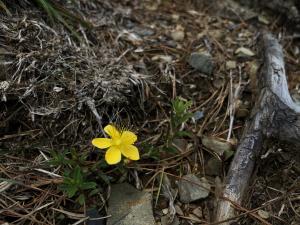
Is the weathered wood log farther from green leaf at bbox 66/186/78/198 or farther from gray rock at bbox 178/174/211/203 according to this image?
green leaf at bbox 66/186/78/198

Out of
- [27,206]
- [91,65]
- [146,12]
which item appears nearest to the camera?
[27,206]

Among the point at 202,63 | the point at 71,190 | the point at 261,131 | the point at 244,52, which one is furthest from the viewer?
the point at 244,52

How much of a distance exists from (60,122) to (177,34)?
4.37ft

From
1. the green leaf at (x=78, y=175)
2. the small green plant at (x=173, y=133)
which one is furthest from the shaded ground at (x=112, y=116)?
the green leaf at (x=78, y=175)

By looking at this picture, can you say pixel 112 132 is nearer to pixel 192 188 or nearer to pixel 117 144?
pixel 117 144

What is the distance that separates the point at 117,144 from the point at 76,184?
0.29 meters

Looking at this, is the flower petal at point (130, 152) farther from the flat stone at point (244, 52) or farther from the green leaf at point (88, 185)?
the flat stone at point (244, 52)

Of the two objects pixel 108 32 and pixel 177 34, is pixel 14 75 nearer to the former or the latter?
pixel 108 32

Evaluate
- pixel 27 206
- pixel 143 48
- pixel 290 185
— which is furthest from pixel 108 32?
pixel 290 185

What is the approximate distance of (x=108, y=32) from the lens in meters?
3.18

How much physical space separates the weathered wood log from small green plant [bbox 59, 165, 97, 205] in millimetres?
703

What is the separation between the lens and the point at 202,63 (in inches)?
120

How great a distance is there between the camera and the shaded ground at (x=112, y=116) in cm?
234

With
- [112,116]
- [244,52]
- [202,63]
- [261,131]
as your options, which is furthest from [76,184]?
[244,52]
